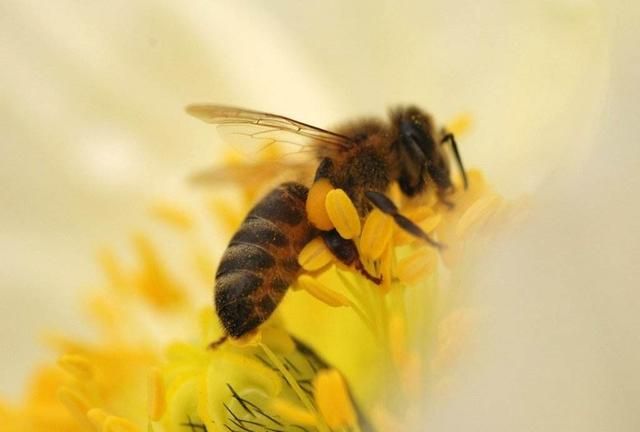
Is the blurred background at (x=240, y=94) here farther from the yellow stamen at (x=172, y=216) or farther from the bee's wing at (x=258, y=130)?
the bee's wing at (x=258, y=130)

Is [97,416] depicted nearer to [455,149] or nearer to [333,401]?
[333,401]

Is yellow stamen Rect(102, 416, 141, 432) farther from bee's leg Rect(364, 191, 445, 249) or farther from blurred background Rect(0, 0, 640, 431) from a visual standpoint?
blurred background Rect(0, 0, 640, 431)

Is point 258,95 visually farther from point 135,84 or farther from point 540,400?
point 540,400

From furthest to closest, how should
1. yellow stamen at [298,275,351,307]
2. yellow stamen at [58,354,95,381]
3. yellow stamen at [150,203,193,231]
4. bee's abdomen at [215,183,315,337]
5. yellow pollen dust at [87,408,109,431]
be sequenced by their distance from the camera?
yellow stamen at [150,203,193,231], yellow stamen at [58,354,95,381], yellow pollen dust at [87,408,109,431], yellow stamen at [298,275,351,307], bee's abdomen at [215,183,315,337]

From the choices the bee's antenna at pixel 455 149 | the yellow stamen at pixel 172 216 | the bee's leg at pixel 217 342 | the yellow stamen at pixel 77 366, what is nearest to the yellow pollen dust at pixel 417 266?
the bee's antenna at pixel 455 149

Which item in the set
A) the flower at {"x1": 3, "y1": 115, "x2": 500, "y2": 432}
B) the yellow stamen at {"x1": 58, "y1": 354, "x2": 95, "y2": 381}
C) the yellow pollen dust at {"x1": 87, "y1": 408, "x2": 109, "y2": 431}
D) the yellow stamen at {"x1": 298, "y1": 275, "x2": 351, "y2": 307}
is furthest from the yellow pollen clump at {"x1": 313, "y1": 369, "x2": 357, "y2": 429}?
the yellow stamen at {"x1": 58, "y1": 354, "x2": 95, "y2": 381}


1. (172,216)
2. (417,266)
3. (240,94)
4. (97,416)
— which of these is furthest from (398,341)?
(240,94)

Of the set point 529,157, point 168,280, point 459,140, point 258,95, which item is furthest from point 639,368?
point 258,95
